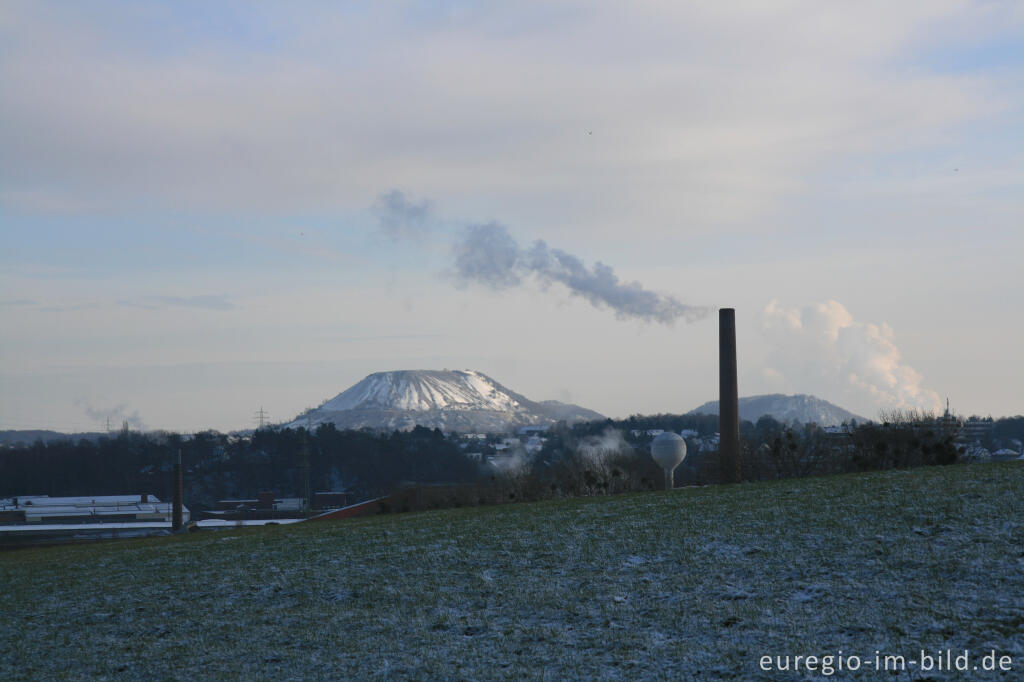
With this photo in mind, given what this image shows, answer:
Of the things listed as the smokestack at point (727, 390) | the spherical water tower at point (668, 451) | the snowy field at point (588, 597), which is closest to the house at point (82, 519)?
the smokestack at point (727, 390)

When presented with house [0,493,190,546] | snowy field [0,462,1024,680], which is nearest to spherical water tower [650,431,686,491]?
snowy field [0,462,1024,680]

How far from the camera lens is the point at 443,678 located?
1245 cm

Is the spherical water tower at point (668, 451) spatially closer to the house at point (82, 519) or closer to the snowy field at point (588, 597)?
the snowy field at point (588, 597)

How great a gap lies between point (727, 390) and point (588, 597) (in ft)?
121

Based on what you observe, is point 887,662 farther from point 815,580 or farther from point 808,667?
point 815,580

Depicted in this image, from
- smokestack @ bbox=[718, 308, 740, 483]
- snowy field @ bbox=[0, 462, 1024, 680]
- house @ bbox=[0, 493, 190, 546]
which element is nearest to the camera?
snowy field @ bbox=[0, 462, 1024, 680]

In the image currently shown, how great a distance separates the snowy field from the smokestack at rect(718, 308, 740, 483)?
80.0 ft

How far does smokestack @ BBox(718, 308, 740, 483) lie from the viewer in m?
47.6

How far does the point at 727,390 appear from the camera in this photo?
5075cm

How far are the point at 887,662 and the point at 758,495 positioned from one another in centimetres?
1159

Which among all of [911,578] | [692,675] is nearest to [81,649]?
[692,675]

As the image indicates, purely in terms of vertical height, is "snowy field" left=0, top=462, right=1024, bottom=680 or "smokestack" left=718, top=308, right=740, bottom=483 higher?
"smokestack" left=718, top=308, right=740, bottom=483

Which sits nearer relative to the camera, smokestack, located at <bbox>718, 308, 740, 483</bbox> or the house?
smokestack, located at <bbox>718, 308, 740, 483</bbox>

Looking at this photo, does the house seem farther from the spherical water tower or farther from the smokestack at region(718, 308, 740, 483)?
the spherical water tower
